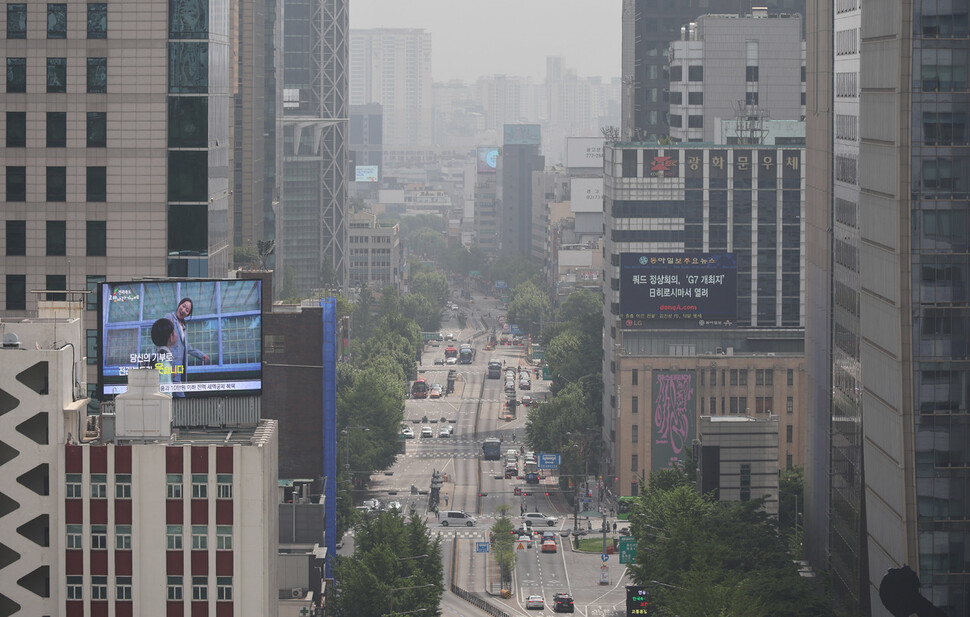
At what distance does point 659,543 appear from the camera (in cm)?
13825

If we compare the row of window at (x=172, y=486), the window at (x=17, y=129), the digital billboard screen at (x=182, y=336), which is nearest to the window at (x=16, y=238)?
the window at (x=17, y=129)

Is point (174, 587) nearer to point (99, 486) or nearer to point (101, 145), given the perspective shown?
point (99, 486)

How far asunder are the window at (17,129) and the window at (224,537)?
112 ft

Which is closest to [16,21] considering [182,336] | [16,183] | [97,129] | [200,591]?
[97,129]

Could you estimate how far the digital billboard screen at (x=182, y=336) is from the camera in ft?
267

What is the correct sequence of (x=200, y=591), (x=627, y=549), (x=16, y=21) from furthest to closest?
(x=627, y=549) → (x=16, y=21) → (x=200, y=591)

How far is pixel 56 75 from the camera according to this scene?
99750 mm

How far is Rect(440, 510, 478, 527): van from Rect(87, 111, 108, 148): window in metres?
102

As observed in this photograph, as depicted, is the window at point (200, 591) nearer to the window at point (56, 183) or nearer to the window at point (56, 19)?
the window at point (56, 183)

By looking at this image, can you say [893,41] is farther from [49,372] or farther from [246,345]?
[49,372]

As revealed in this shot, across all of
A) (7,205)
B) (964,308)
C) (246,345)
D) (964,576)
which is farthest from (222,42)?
(964,576)

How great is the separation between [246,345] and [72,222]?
2179cm

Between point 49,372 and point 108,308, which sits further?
point 108,308

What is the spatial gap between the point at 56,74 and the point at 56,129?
9.53ft
